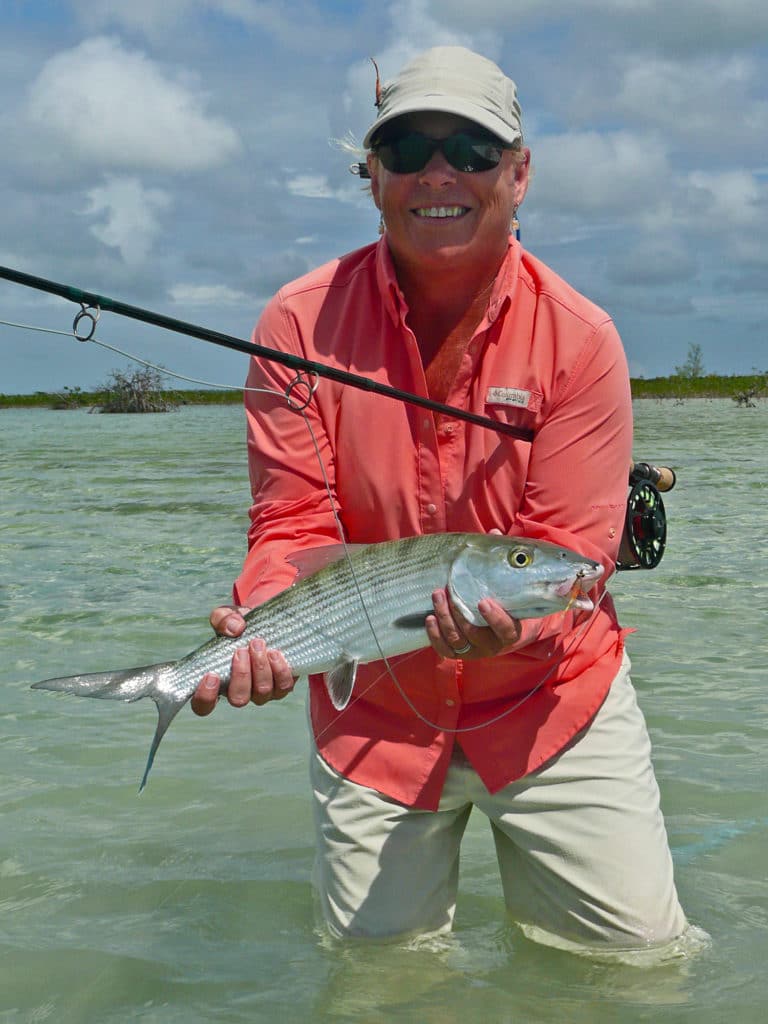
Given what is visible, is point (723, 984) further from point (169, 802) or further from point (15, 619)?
point (15, 619)

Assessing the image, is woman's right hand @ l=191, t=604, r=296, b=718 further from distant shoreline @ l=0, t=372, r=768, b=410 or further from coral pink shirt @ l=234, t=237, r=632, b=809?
distant shoreline @ l=0, t=372, r=768, b=410

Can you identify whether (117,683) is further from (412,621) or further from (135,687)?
(412,621)

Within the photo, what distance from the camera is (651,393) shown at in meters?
55.8

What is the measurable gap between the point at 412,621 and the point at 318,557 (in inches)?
14.9

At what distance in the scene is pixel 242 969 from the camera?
3.74 meters

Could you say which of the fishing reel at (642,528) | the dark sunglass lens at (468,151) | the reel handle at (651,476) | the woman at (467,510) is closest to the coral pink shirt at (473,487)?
the woman at (467,510)

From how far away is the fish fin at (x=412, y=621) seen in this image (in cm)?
314

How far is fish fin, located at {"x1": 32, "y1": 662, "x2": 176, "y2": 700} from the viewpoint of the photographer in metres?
3.08

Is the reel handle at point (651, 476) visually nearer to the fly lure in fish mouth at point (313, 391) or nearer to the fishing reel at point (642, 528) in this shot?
the fishing reel at point (642, 528)

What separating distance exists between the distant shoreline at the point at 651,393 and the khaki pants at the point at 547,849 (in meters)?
43.3

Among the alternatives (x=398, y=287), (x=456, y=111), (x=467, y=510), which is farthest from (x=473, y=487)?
(x=456, y=111)

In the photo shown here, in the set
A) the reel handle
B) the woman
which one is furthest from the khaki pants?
the reel handle

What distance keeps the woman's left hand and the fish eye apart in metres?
0.11

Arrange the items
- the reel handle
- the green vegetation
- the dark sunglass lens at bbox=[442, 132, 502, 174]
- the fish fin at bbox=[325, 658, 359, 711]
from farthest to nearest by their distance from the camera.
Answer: the green vegetation < the reel handle < the dark sunglass lens at bbox=[442, 132, 502, 174] < the fish fin at bbox=[325, 658, 359, 711]
